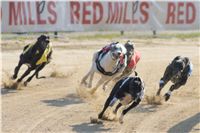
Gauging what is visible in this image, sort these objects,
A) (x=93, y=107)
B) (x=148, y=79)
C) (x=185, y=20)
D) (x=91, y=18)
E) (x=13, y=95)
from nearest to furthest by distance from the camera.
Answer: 1. (x=93, y=107)
2. (x=13, y=95)
3. (x=148, y=79)
4. (x=91, y=18)
5. (x=185, y=20)

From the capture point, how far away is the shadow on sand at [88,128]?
9303mm

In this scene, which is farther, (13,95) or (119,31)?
(119,31)

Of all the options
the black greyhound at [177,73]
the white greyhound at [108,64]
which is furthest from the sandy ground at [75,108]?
the white greyhound at [108,64]

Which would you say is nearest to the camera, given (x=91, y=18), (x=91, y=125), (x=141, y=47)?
(x=91, y=125)

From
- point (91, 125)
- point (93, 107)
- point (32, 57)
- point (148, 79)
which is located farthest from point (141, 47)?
point (91, 125)

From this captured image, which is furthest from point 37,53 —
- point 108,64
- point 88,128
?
point 88,128

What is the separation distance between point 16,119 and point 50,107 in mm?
1212

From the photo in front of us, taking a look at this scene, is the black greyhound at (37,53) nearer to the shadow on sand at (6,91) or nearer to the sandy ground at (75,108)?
the shadow on sand at (6,91)

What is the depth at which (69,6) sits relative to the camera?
21.9 metres

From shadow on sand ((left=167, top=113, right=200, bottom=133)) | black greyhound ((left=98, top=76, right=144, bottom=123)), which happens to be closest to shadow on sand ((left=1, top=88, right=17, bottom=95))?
black greyhound ((left=98, top=76, right=144, bottom=123))

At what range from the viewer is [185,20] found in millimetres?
24359

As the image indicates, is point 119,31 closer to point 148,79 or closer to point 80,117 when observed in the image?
point 148,79

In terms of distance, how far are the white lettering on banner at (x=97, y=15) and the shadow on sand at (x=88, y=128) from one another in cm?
1167

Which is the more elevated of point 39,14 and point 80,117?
point 39,14
